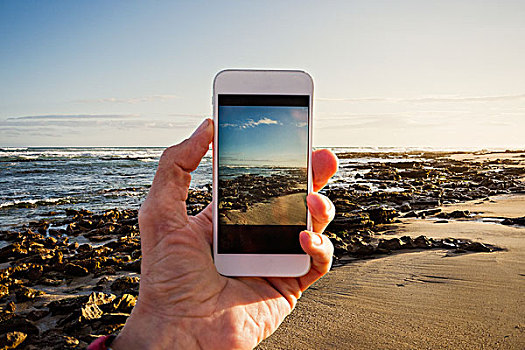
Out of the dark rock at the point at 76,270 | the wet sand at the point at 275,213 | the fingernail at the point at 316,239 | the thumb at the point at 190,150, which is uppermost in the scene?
the thumb at the point at 190,150

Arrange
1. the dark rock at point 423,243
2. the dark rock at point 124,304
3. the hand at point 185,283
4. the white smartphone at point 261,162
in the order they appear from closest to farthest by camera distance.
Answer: the hand at point 185,283
the white smartphone at point 261,162
the dark rock at point 124,304
the dark rock at point 423,243

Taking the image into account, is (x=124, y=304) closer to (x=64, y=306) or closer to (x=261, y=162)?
(x=64, y=306)

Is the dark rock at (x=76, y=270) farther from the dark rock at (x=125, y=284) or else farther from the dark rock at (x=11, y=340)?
the dark rock at (x=11, y=340)

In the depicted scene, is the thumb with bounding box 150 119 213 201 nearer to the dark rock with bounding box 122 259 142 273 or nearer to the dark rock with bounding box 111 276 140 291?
the dark rock with bounding box 111 276 140 291

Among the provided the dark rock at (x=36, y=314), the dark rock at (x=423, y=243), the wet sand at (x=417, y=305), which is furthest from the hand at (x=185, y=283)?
the dark rock at (x=423, y=243)

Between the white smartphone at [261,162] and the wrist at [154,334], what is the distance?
1.46ft

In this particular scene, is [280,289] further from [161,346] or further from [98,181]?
[98,181]

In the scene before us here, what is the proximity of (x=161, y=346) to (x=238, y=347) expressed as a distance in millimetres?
404

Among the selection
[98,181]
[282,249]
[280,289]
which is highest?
[282,249]

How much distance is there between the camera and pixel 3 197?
651 inches

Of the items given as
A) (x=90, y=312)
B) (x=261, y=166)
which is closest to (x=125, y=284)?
(x=90, y=312)

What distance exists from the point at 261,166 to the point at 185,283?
0.81 m

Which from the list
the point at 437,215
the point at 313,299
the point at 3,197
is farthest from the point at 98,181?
the point at 313,299

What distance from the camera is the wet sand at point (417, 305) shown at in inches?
136
